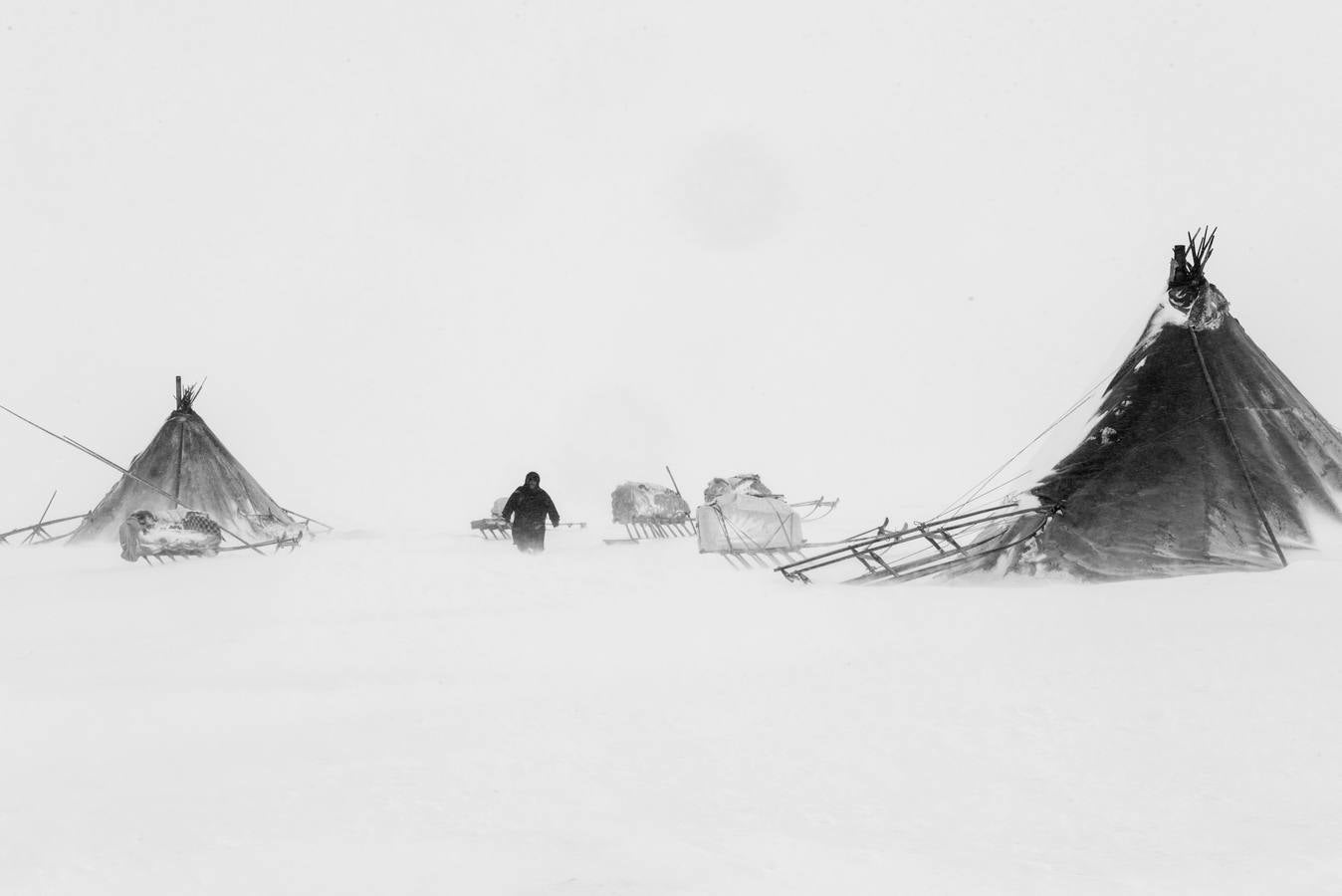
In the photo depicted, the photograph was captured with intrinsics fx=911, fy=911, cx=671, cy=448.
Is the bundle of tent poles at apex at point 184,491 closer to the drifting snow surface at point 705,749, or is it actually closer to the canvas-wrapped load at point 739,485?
the canvas-wrapped load at point 739,485

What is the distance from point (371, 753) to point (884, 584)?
5.81 m

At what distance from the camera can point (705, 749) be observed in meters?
4.02

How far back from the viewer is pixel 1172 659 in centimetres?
517

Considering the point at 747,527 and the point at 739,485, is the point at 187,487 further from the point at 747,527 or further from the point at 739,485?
the point at 747,527

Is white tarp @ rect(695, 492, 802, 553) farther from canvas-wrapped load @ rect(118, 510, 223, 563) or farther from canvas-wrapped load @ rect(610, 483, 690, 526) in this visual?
canvas-wrapped load @ rect(118, 510, 223, 563)

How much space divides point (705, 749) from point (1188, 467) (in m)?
6.25

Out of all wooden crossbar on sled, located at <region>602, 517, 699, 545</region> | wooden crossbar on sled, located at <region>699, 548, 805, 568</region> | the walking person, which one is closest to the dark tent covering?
wooden crossbar on sled, located at <region>699, 548, 805, 568</region>

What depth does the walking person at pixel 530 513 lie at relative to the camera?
14234mm

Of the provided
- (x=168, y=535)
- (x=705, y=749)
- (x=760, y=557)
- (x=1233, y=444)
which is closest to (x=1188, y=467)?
(x=1233, y=444)

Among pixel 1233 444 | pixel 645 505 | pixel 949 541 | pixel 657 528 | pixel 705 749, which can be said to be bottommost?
pixel 705 749

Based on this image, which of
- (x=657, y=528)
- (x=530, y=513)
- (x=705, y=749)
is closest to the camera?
(x=705, y=749)

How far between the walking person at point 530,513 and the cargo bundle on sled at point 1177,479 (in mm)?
6087

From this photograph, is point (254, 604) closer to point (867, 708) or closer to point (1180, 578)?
point (867, 708)

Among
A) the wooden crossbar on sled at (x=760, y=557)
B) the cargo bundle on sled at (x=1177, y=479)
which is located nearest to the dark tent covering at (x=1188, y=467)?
the cargo bundle on sled at (x=1177, y=479)
